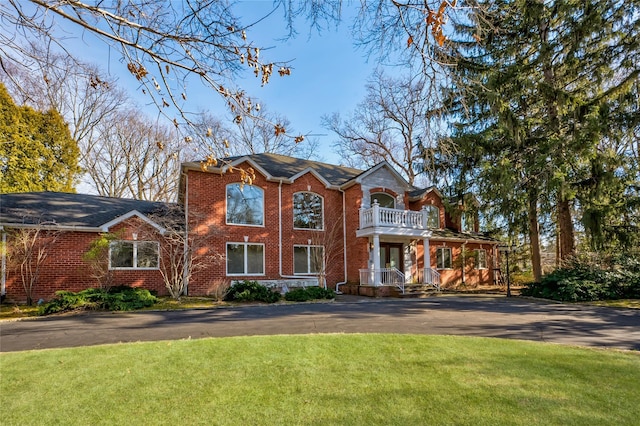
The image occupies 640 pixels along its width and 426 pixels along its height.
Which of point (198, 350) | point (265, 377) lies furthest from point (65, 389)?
point (265, 377)

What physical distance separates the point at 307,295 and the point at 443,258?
11.1 m

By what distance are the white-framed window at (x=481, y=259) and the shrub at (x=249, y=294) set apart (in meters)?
15.4

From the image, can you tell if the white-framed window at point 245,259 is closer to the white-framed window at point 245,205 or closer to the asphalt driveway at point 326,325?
the white-framed window at point 245,205

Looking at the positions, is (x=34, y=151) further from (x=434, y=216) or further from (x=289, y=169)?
(x=434, y=216)

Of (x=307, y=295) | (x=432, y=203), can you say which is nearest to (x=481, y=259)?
(x=432, y=203)

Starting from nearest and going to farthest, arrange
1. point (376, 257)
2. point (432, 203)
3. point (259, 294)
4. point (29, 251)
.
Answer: point (29, 251), point (259, 294), point (376, 257), point (432, 203)

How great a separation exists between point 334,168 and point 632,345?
697 inches

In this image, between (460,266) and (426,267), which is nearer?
(426,267)

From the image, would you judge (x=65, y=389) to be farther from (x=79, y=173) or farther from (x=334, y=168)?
(x=79, y=173)

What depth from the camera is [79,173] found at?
983 inches

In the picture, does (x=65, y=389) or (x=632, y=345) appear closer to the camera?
(x=65, y=389)

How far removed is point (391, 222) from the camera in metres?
18.2

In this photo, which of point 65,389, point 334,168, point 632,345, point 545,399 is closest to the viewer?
point 545,399

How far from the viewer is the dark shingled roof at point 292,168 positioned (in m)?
18.6
